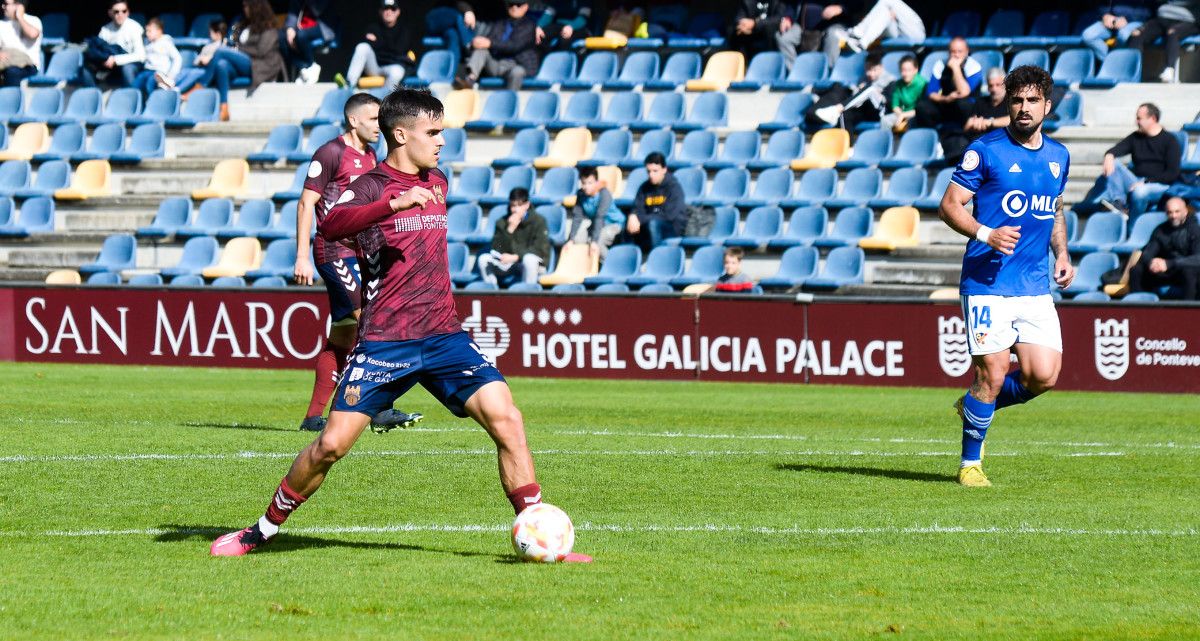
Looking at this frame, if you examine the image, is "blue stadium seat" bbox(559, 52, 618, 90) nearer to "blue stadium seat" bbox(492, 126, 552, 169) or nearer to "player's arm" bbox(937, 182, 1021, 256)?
"blue stadium seat" bbox(492, 126, 552, 169)

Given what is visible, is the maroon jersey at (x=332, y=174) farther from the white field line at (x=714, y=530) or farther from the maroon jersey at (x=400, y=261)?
the maroon jersey at (x=400, y=261)

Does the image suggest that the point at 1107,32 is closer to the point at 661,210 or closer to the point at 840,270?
the point at 840,270

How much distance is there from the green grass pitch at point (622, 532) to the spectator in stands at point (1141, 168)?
673cm

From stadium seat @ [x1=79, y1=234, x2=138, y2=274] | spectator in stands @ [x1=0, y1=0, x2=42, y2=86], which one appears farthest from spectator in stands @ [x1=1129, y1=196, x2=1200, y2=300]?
spectator in stands @ [x1=0, y1=0, x2=42, y2=86]

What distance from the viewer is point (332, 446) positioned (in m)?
7.02

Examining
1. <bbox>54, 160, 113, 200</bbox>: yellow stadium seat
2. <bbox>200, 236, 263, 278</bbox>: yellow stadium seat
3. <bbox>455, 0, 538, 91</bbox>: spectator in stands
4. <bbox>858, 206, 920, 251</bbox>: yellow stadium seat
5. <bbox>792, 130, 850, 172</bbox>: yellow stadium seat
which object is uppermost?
<bbox>455, 0, 538, 91</bbox>: spectator in stands

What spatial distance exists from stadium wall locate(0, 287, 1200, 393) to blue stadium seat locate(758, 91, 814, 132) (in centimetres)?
531

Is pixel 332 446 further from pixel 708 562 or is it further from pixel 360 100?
pixel 360 100

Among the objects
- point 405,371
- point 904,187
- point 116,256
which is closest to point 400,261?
point 405,371

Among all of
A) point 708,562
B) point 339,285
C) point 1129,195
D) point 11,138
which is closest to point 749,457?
point 339,285

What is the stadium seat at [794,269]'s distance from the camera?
69.3 feet

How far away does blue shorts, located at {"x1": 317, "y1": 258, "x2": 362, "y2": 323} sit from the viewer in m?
11.7

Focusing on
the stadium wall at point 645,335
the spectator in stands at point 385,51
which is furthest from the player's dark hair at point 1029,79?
the spectator in stands at point 385,51

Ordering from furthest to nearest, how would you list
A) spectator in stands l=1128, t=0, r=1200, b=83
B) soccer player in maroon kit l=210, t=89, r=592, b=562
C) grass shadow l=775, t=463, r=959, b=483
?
spectator in stands l=1128, t=0, r=1200, b=83 → grass shadow l=775, t=463, r=959, b=483 → soccer player in maroon kit l=210, t=89, r=592, b=562
